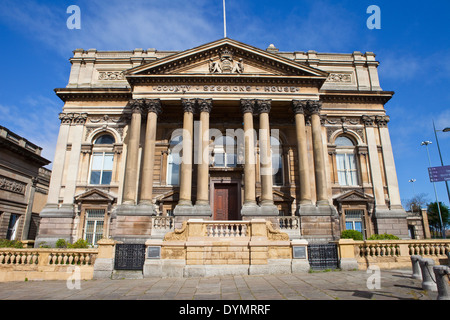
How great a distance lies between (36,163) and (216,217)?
19.8 metres

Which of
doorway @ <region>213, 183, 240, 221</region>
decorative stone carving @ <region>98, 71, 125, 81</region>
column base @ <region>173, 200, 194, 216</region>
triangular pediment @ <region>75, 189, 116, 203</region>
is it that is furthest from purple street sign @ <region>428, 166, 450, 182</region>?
decorative stone carving @ <region>98, 71, 125, 81</region>

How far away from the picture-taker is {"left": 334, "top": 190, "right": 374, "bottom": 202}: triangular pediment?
75.9 feet

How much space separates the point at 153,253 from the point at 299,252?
20.1 ft

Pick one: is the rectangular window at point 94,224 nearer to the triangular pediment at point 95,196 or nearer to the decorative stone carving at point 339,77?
the triangular pediment at point 95,196

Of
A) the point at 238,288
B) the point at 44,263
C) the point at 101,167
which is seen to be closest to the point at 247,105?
the point at 101,167

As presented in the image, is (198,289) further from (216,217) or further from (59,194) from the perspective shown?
(59,194)

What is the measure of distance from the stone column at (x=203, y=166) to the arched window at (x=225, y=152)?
3.03 meters

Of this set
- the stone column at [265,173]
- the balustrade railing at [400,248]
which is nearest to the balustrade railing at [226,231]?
the balustrade railing at [400,248]

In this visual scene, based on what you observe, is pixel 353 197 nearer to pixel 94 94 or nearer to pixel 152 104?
pixel 152 104

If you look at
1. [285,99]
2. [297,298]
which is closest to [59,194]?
[285,99]

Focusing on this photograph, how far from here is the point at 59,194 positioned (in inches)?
914

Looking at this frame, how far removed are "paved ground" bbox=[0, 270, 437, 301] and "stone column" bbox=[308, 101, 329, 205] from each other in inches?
396
